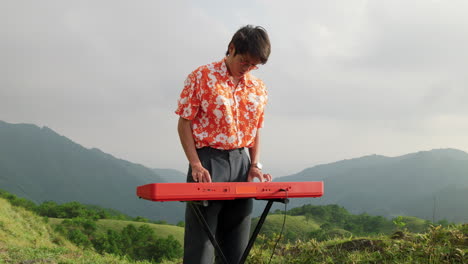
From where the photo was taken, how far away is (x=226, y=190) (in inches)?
105

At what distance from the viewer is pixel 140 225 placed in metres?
12.0

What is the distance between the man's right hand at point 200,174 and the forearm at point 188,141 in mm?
59

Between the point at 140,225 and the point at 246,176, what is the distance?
31.2 ft

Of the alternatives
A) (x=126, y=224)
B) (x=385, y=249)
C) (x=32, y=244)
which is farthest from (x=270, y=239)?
(x=126, y=224)

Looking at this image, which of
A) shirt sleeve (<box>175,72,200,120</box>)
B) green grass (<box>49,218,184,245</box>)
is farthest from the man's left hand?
green grass (<box>49,218,184,245</box>)

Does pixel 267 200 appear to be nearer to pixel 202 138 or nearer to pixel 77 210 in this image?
pixel 202 138

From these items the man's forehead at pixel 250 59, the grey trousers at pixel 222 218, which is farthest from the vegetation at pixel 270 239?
the man's forehead at pixel 250 59

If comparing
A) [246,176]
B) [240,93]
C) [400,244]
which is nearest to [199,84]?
[240,93]

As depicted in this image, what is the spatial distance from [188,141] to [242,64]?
0.67 meters

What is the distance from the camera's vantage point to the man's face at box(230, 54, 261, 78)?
290 cm

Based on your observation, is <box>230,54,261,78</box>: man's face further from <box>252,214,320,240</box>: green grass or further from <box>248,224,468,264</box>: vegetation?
<box>252,214,320,240</box>: green grass

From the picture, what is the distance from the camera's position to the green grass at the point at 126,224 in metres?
11.7

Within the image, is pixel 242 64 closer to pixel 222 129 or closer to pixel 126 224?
pixel 222 129

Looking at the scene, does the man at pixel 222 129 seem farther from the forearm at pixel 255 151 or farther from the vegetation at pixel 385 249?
the vegetation at pixel 385 249
